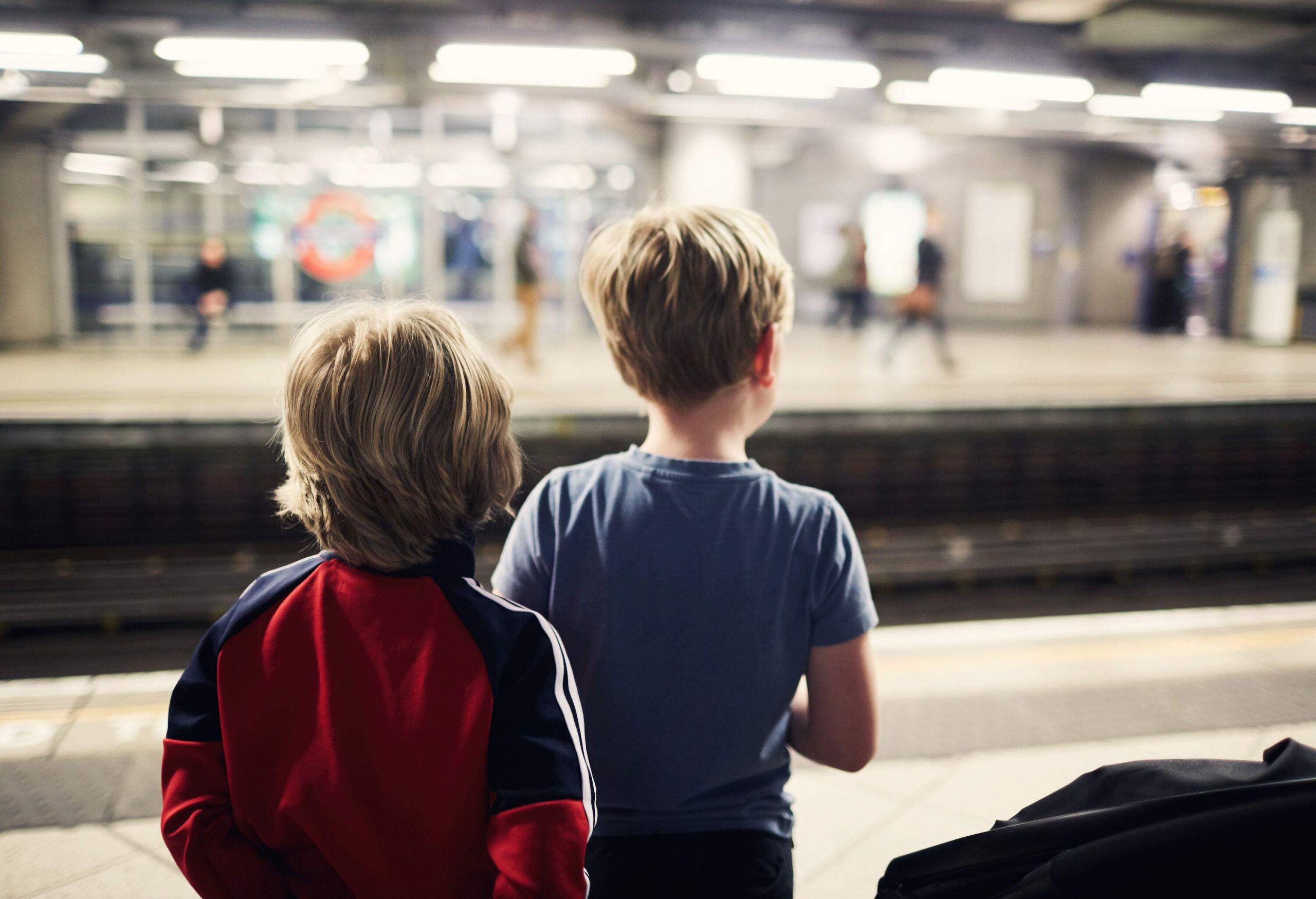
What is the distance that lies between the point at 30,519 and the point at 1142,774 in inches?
233

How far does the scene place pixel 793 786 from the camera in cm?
261

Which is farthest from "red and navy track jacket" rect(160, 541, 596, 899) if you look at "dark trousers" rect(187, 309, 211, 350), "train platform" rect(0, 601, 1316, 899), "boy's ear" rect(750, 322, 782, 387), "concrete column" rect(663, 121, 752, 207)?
"concrete column" rect(663, 121, 752, 207)

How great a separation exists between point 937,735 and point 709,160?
12541 mm

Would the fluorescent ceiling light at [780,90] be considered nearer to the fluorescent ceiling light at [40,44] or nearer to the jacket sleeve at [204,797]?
the fluorescent ceiling light at [40,44]

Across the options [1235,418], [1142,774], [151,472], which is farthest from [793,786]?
[1235,418]

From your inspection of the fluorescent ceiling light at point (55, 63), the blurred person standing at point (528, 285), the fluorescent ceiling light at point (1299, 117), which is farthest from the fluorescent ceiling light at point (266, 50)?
the fluorescent ceiling light at point (1299, 117)

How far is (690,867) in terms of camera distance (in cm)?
122

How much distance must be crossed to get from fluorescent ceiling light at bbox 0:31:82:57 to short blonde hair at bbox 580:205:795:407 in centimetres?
944

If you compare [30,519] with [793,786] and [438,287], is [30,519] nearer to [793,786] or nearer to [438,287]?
[793,786]

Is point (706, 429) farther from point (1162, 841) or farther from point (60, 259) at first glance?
point (60, 259)

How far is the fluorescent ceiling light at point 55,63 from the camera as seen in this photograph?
8.88 meters

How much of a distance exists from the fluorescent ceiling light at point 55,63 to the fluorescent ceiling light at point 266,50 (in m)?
0.84

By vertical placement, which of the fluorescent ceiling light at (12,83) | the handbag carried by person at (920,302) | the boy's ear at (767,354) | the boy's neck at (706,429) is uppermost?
the fluorescent ceiling light at (12,83)

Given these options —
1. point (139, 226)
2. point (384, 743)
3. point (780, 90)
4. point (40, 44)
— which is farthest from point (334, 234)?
point (384, 743)
